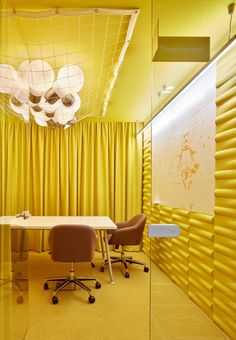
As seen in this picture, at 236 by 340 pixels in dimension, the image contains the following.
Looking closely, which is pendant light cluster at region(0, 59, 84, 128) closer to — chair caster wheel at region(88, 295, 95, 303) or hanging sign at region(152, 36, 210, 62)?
hanging sign at region(152, 36, 210, 62)

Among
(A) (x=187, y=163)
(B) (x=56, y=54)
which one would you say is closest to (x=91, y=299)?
(A) (x=187, y=163)

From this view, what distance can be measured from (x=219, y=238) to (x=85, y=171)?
3608 millimetres

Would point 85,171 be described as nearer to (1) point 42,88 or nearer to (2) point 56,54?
(1) point 42,88

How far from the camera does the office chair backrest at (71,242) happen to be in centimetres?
310

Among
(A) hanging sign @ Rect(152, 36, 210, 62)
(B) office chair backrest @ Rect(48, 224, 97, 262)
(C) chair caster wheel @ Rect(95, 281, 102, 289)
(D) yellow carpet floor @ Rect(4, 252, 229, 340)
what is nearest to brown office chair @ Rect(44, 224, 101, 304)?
(B) office chair backrest @ Rect(48, 224, 97, 262)

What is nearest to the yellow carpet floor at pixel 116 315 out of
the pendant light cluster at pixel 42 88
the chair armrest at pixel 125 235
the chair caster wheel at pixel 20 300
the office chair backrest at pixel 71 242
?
the chair caster wheel at pixel 20 300

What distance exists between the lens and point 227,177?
2137 millimetres

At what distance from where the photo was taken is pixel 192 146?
7.93 ft

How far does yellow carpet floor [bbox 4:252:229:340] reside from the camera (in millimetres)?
2350

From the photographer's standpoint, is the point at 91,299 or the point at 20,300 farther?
the point at 91,299

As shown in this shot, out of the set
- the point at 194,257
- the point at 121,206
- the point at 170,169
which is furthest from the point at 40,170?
the point at 194,257

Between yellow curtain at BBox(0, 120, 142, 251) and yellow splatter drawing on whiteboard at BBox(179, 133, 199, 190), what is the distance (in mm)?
3069

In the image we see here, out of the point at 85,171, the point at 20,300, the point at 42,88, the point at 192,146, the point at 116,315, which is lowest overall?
the point at 116,315

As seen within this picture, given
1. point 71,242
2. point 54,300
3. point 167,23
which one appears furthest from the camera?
Answer: point 71,242
